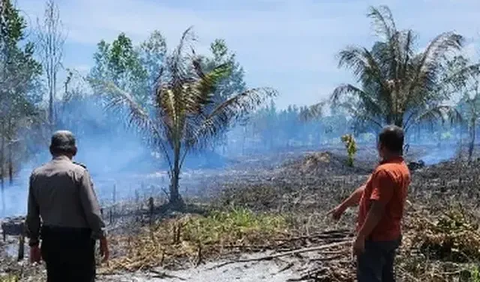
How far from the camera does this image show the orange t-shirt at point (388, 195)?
14.9 feet

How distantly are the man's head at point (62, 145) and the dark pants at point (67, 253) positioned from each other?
2.06ft

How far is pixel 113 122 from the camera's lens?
44.1m

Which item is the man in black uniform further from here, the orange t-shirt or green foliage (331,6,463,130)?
green foliage (331,6,463,130)

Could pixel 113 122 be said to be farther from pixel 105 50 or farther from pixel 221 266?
pixel 221 266

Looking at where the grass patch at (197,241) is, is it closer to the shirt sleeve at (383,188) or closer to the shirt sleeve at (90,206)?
the shirt sleeve at (90,206)

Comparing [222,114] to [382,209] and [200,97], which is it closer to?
[200,97]

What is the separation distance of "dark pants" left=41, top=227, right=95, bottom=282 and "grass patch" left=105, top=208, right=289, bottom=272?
2931 mm

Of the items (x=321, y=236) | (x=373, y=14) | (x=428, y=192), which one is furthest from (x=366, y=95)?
(x=321, y=236)

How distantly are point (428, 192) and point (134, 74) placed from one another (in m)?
28.6

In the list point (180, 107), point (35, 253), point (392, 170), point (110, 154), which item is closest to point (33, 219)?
point (35, 253)

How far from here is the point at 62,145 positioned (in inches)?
199

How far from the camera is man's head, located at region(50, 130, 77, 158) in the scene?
5059 millimetres

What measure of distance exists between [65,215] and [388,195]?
2590 mm

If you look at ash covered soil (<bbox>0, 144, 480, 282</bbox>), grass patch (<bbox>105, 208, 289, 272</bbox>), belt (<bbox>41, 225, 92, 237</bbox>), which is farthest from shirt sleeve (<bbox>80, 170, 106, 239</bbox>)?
grass patch (<bbox>105, 208, 289, 272</bbox>)
